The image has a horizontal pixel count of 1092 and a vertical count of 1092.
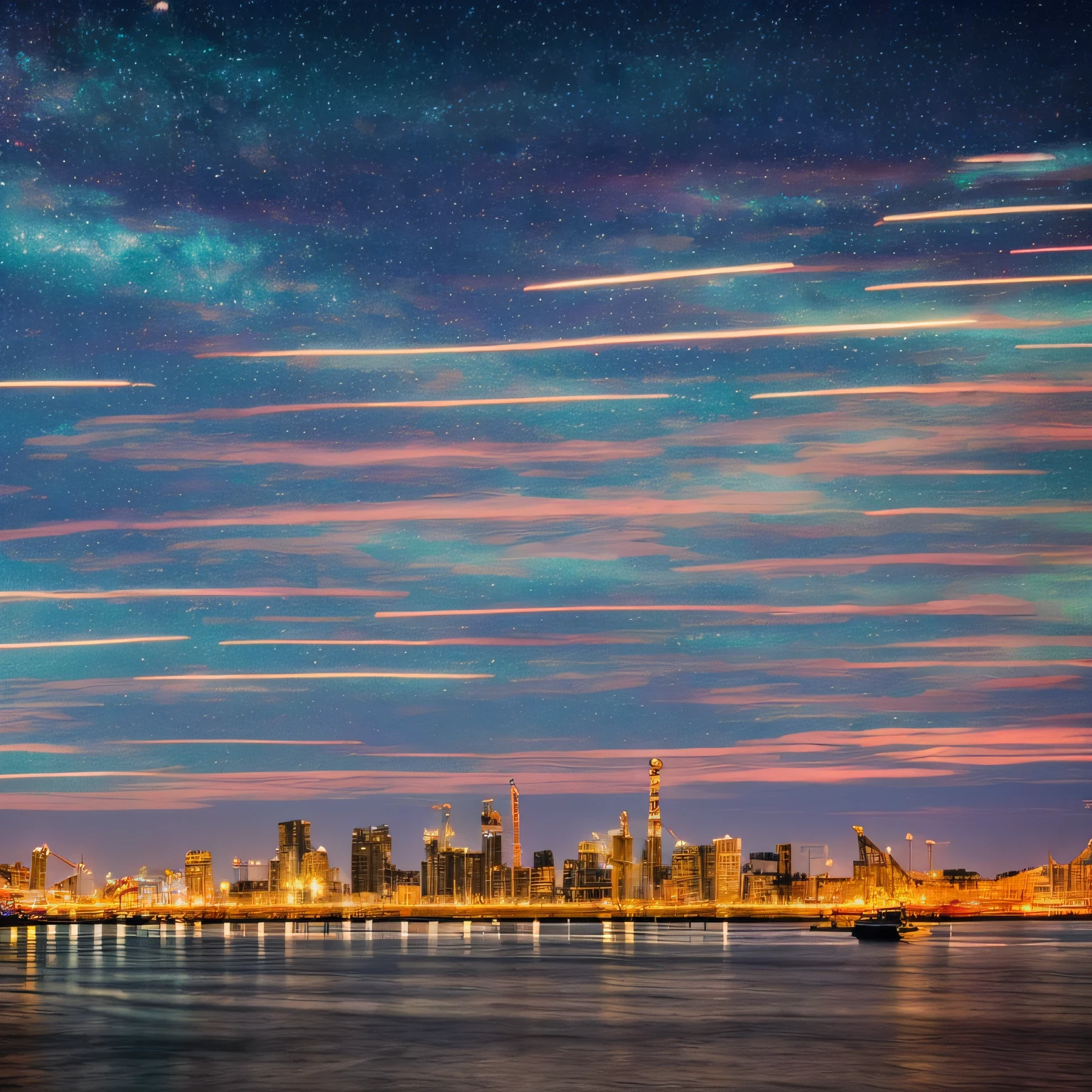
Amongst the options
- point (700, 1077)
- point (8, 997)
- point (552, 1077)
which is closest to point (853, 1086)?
point (700, 1077)

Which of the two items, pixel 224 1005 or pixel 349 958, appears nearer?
pixel 224 1005

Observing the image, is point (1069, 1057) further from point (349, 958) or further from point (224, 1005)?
point (349, 958)

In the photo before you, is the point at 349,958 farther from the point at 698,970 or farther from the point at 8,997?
the point at 8,997

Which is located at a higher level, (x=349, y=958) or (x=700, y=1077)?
(x=700, y=1077)

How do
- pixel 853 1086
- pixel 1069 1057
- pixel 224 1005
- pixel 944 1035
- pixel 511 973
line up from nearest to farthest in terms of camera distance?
pixel 853 1086, pixel 1069 1057, pixel 944 1035, pixel 224 1005, pixel 511 973

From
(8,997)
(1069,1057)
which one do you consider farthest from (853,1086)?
(8,997)

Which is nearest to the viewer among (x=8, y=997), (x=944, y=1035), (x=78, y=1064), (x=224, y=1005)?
(x=78, y=1064)
